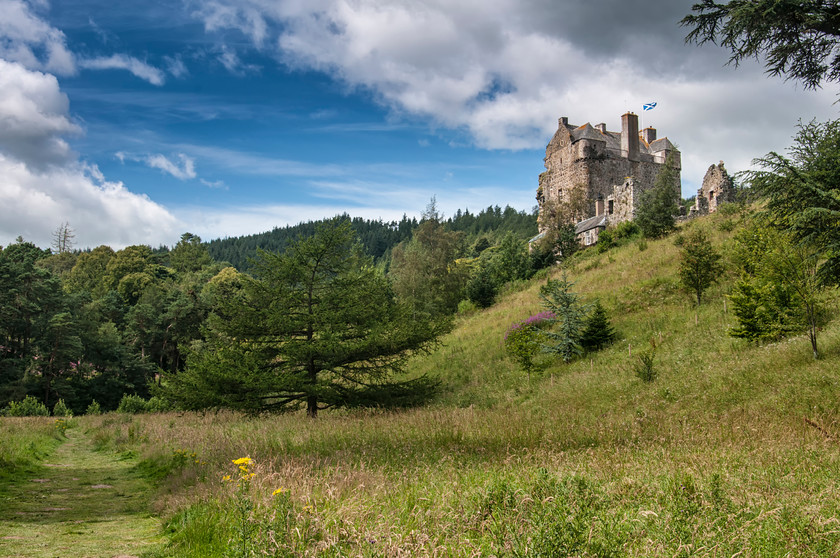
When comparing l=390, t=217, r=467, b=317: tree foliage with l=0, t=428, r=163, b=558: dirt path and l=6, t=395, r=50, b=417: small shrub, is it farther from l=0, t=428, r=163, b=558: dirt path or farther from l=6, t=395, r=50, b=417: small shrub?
l=0, t=428, r=163, b=558: dirt path

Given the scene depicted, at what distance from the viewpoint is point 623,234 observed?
37.4 m

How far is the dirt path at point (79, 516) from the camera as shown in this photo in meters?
4.97

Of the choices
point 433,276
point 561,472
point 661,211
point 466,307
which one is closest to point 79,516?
point 561,472

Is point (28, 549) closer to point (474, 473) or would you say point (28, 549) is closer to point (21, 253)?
point (474, 473)

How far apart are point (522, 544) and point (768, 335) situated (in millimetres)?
14794

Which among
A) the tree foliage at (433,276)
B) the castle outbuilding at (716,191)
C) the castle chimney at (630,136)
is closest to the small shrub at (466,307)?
the tree foliage at (433,276)

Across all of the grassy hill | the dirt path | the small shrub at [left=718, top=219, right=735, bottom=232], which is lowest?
the dirt path

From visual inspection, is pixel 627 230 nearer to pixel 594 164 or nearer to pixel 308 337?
pixel 594 164

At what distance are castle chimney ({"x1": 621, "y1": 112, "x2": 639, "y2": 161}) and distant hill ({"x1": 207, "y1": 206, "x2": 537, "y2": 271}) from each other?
176 feet

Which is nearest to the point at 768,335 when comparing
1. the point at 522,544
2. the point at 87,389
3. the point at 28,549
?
the point at 522,544

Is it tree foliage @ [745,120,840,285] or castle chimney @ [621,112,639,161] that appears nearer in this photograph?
tree foliage @ [745,120,840,285]

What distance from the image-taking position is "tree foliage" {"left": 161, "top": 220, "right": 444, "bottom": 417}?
14.2 metres

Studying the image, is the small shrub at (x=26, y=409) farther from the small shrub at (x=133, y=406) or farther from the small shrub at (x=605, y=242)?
the small shrub at (x=605, y=242)

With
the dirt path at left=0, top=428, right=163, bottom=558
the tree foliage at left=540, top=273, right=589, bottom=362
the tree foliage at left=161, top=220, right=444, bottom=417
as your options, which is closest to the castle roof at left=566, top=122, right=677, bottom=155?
the tree foliage at left=540, top=273, right=589, bottom=362
